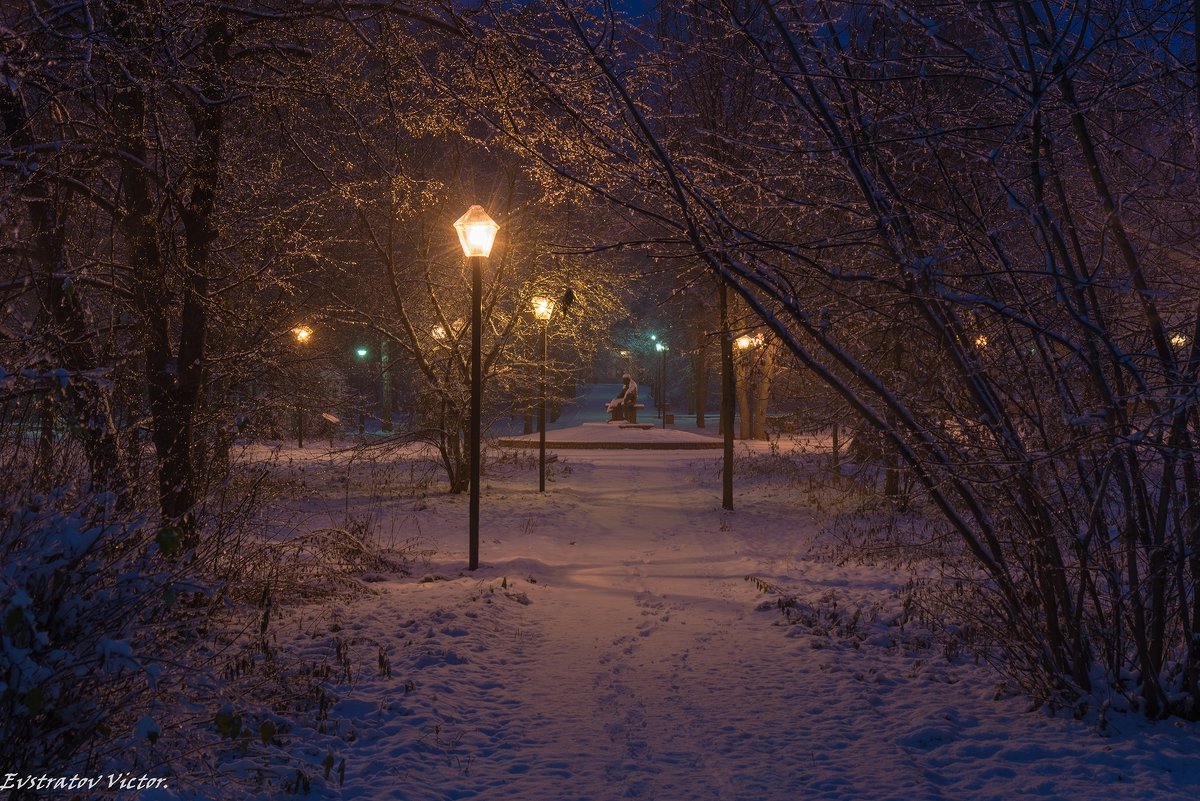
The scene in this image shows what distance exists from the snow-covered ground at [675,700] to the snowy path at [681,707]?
18 millimetres

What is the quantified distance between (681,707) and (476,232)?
6764mm

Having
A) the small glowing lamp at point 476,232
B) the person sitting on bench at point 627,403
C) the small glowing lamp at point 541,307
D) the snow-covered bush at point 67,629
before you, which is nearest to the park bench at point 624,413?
the person sitting on bench at point 627,403

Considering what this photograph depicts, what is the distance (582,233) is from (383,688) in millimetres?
13147

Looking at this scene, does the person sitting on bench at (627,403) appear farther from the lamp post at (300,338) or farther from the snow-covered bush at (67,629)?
the snow-covered bush at (67,629)

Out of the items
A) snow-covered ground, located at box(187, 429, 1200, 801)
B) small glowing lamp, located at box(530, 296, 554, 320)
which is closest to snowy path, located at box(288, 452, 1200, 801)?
snow-covered ground, located at box(187, 429, 1200, 801)

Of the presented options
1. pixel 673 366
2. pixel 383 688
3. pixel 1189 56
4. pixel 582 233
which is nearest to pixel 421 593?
pixel 383 688

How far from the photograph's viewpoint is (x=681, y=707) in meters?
5.41

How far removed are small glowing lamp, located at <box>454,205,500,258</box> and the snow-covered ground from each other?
403cm

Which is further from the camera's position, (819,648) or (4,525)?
(819,648)

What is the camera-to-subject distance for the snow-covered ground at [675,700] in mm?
4184

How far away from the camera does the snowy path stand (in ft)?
13.7

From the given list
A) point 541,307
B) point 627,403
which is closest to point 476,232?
point 541,307

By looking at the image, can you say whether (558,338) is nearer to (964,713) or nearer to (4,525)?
(964,713)

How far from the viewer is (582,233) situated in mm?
17359
